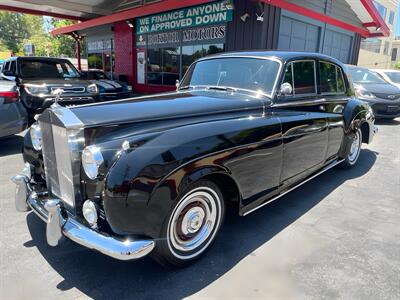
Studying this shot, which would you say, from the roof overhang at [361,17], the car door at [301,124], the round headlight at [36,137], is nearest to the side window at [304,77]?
the car door at [301,124]

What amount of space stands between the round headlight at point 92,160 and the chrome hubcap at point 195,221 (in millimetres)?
672

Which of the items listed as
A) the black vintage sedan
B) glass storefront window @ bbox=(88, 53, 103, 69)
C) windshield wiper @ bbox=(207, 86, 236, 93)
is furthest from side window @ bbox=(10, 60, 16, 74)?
glass storefront window @ bbox=(88, 53, 103, 69)

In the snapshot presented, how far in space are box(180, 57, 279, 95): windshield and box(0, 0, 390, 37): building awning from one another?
25.1 feet

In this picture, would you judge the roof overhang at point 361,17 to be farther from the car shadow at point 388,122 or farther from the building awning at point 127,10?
the car shadow at point 388,122

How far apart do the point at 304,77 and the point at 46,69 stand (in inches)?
272

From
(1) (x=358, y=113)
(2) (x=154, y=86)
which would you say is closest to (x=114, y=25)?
(2) (x=154, y=86)

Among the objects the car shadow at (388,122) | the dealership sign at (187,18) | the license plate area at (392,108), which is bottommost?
the car shadow at (388,122)

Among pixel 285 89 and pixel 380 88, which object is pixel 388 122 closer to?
pixel 380 88

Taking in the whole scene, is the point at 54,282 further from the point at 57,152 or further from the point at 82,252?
the point at 57,152

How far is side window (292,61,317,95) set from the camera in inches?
148

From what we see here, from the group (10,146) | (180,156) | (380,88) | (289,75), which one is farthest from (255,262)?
(380,88)

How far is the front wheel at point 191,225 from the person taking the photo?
2.50 metres

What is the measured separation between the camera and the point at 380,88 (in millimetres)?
9922

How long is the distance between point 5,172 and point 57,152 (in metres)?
2.99
